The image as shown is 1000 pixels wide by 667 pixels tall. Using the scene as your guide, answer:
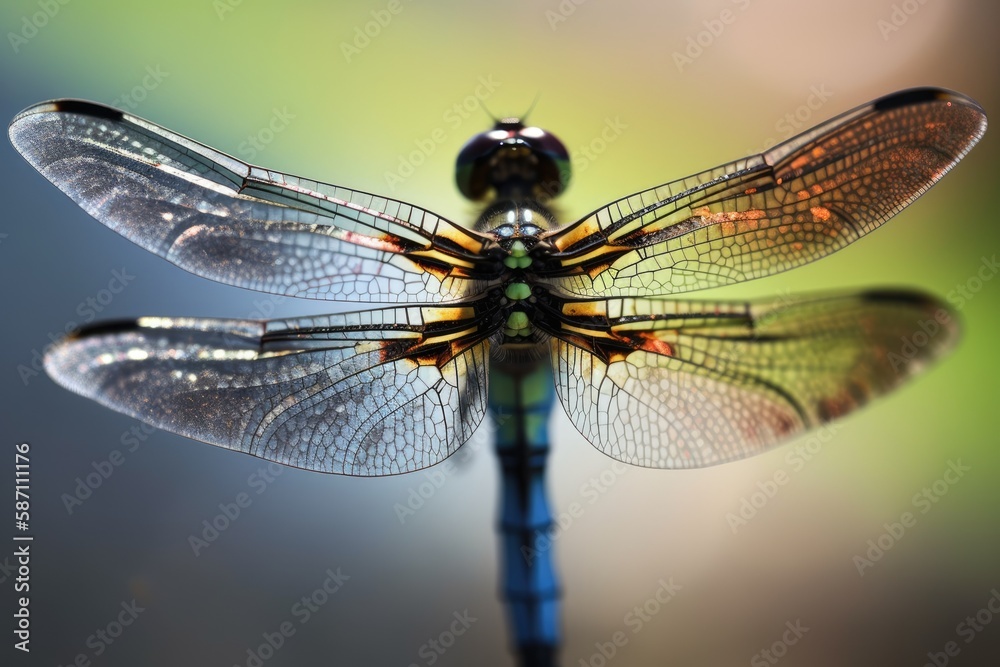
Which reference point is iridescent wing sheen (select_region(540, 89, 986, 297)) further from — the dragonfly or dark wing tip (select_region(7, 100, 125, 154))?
dark wing tip (select_region(7, 100, 125, 154))

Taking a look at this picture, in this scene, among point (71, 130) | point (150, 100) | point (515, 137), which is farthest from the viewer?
point (150, 100)

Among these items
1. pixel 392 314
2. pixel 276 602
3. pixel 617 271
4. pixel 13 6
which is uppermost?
pixel 13 6

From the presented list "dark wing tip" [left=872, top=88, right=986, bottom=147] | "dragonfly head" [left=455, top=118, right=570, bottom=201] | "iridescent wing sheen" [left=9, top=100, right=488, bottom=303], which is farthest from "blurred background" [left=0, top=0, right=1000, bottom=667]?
"dark wing tip" [left=872, top=88, right=986, bottom=147]

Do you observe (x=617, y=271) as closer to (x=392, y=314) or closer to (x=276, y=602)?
(x=392, y=314)

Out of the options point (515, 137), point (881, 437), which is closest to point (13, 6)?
point (515, 137)

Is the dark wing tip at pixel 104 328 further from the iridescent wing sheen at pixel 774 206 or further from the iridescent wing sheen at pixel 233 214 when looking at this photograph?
the iridescent wing sheen at pixel 774 206
